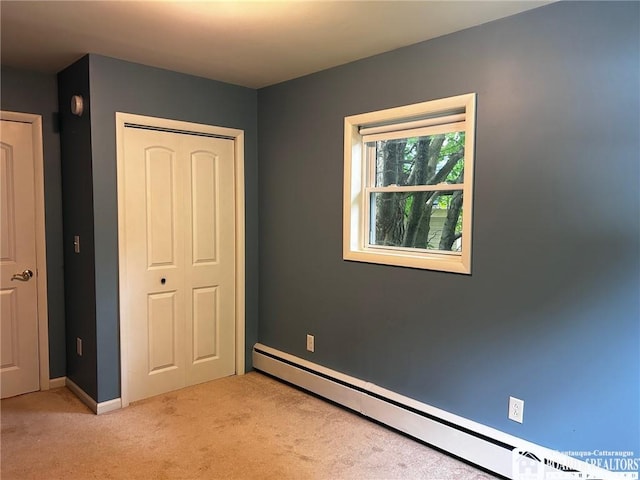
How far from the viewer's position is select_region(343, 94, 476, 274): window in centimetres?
258

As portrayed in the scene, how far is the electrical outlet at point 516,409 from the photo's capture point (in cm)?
232

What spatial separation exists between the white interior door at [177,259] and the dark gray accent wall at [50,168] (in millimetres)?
735

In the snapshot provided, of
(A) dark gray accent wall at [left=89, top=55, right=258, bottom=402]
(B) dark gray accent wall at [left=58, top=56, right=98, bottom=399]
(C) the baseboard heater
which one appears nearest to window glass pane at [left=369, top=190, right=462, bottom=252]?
(C) the baseboard heater

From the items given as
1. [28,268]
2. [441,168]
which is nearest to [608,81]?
[441,168]

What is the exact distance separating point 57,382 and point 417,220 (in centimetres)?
294

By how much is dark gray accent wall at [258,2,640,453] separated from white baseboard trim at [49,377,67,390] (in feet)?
7.14

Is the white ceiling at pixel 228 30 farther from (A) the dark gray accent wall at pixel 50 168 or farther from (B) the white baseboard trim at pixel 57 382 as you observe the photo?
(B) the white baseboard trim at pixel 57 382

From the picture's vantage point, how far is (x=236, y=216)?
3721 mm

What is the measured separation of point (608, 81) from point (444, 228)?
1.10 m

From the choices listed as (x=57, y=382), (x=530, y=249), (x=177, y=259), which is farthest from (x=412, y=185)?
(x=57, y=382)

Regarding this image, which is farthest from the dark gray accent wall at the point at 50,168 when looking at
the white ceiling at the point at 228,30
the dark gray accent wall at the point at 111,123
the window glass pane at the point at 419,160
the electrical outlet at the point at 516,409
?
the electrical outlet at the point at 516,409

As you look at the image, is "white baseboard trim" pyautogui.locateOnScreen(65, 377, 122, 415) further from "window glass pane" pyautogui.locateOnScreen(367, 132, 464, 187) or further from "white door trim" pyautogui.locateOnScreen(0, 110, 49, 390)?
"window glass pane" pyautogui.locateOnScreen(367, 132, 464, 187)

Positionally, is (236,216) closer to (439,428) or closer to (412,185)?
(412,185)

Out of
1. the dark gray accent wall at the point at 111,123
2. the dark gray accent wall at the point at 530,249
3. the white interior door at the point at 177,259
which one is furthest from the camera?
the white interior door at the point at 177,259
